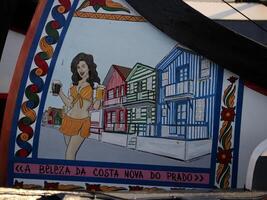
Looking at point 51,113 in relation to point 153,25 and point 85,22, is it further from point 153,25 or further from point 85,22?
point 153,25

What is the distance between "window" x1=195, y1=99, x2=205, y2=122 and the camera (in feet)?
13.8

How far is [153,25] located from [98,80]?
0.66 metres

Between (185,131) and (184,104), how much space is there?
9.0 inches

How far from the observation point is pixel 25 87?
409cm

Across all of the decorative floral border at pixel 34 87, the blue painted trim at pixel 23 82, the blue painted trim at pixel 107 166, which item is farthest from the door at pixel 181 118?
the blue painted trim at pixel 23 82

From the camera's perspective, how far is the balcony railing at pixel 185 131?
4168 millimetres

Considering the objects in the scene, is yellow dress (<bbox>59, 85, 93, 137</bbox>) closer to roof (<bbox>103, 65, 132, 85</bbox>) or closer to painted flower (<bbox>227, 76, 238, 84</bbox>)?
roof (<bbox>103, 65, 132, 85</bbox>)

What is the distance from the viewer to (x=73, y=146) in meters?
4.13

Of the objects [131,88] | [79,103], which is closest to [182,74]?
[131,88]

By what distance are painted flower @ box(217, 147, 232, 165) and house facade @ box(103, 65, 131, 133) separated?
0.84 metres

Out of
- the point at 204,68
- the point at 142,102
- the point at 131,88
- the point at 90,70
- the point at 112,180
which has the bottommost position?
the point at 112,180

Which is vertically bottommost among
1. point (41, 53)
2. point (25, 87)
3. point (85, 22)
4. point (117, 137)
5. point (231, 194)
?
point (231, 194)

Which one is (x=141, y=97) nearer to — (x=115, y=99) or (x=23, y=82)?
(x=115, y=99)

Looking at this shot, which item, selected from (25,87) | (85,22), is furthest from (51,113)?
(85,22)
